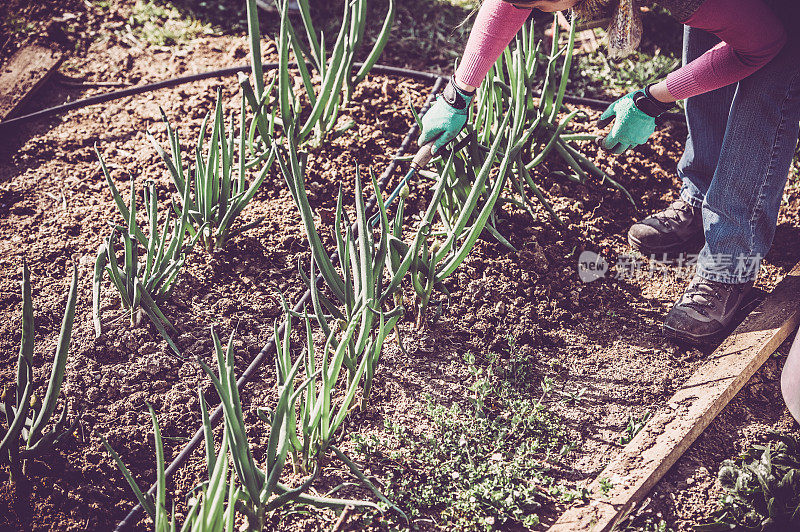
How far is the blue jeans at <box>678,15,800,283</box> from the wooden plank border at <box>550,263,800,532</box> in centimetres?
13

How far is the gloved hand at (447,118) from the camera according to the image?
1.79 meters

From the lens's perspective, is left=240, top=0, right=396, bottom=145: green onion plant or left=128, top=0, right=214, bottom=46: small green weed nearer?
left=240, top=0, right=396, bottom=145: green onion plant

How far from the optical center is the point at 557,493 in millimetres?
1480

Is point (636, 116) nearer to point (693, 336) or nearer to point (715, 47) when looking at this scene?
point (715, 47)

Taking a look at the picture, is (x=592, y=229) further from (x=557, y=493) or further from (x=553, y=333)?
(x=557, y=493)

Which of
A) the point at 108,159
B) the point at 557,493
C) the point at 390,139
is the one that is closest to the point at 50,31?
the point at 108,159

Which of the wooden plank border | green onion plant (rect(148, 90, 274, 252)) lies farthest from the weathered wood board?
the wooden plank border

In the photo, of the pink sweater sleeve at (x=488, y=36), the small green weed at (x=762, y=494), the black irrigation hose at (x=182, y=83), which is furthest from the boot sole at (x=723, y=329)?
the pink sweater sleeve at (x=488, y=36)

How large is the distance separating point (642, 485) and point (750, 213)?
2.71 feet

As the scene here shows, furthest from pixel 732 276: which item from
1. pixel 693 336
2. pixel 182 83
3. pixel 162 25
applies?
pixel 162 25

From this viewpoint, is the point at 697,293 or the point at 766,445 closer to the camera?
the point at 766,445

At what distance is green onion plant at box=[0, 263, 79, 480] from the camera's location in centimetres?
128

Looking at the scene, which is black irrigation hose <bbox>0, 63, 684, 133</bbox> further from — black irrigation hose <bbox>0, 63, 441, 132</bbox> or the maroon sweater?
the maroon sweater

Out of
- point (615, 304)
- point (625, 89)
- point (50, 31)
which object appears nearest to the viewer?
point (615, 304)
